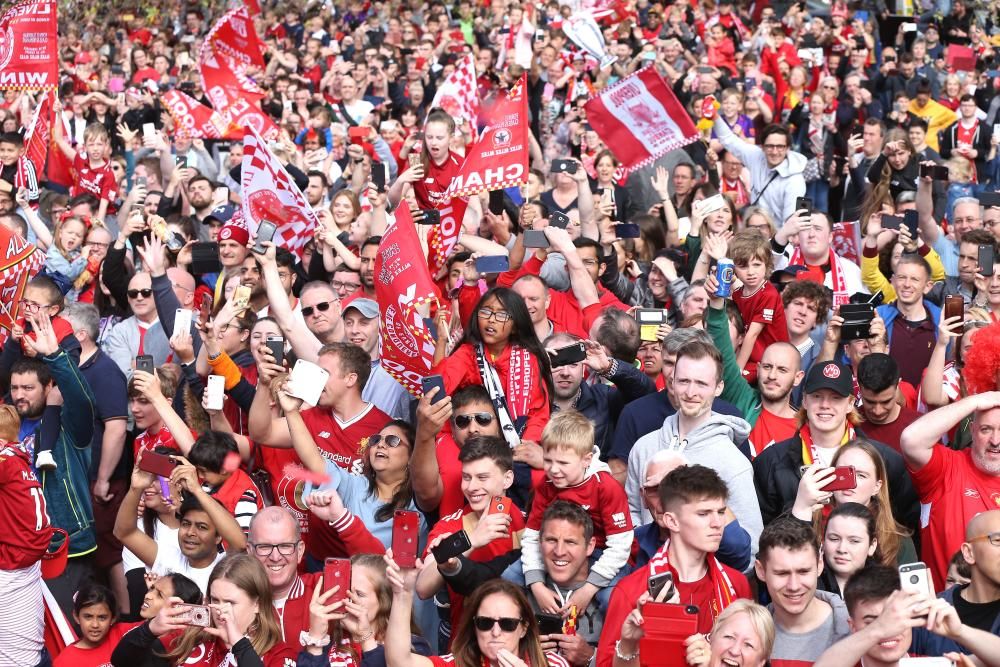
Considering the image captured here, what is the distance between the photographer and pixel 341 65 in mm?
16625

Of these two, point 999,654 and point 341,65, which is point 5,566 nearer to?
point 999,654

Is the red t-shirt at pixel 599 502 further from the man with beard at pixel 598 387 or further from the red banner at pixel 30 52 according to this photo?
the red banner at pixel 30 52

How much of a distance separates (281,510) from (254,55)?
9.45 m

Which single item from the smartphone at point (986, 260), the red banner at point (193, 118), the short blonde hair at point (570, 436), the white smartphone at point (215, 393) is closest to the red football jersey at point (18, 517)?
the white smartphone at point (215, 393)

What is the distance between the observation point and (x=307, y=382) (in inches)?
245

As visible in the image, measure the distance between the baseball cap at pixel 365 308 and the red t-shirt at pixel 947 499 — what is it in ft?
10.7

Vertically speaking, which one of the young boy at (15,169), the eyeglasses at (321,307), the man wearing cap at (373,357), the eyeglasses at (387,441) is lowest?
the young boy at (15,169)

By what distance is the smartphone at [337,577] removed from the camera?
5.08 metres

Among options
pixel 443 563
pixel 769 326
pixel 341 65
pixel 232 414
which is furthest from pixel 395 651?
pixel 341 65

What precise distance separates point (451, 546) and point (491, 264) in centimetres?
251

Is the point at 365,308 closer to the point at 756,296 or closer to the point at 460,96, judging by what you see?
the point at 756,296

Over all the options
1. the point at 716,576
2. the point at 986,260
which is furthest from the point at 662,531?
the point at 986,260

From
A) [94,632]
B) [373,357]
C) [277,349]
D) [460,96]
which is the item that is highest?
[277,349]

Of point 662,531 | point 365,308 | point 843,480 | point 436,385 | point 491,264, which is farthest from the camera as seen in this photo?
point 365,308
